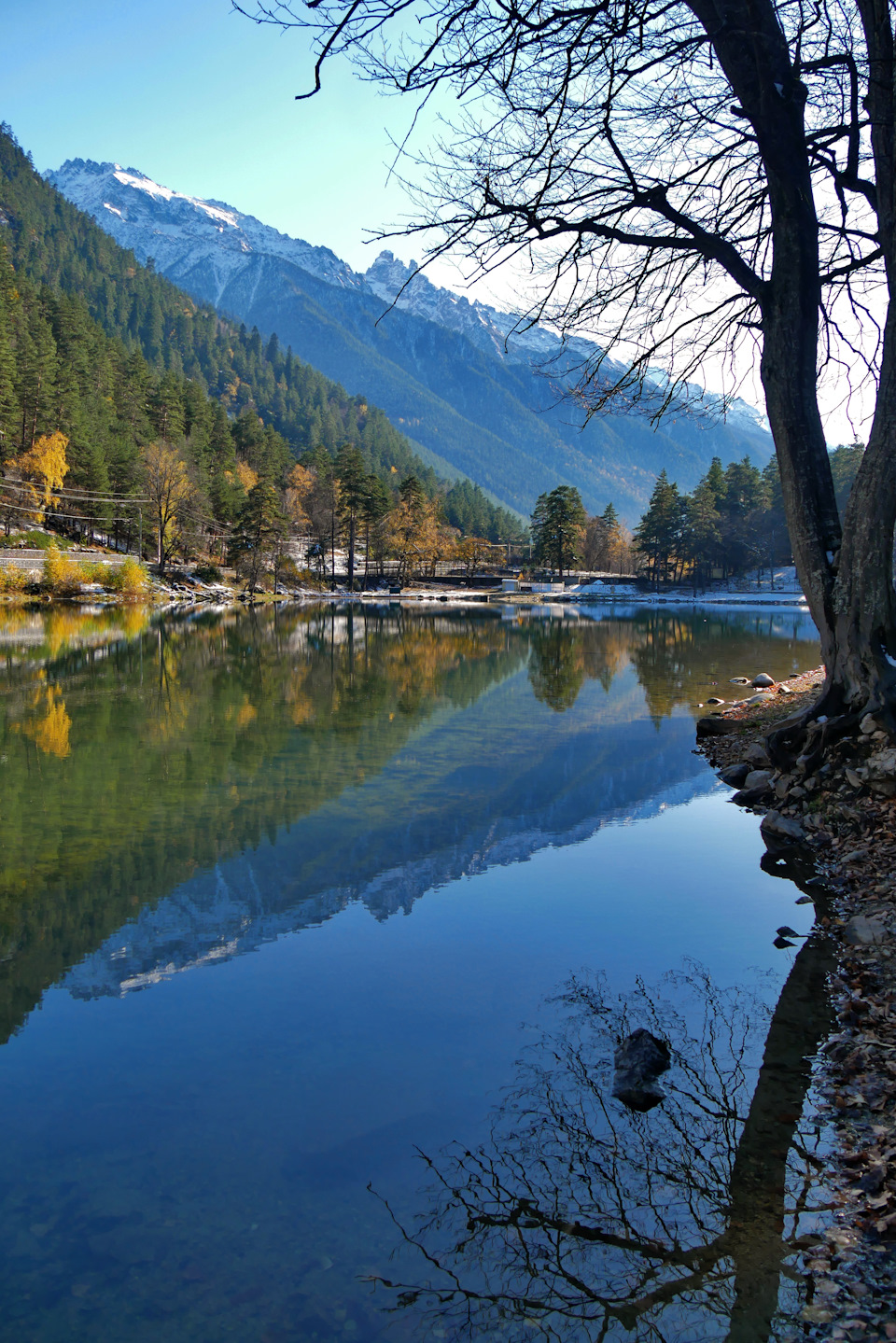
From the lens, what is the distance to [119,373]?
92250 mm

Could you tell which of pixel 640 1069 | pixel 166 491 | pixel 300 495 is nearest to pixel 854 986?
pixel 640 1069

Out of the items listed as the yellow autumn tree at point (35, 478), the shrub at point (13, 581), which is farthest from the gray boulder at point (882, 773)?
the yellow autumn tree at point (35, 478)

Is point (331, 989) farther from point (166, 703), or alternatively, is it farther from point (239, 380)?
point (239, 380)

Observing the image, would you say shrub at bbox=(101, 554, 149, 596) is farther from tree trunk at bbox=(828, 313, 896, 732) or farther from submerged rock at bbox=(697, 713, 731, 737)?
tree trunk at bbox=(828, 313, 896, 732)

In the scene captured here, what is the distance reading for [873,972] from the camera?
17.1ft

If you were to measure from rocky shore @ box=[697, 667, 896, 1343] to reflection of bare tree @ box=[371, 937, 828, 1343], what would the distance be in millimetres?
166

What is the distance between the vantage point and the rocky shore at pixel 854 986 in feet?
9.39

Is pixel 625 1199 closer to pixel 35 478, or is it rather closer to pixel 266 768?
pixel 266 768

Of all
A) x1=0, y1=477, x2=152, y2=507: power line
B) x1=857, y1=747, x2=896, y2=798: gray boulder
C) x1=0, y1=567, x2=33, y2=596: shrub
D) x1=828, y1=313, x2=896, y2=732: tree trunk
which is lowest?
x1=857, y1=747, x2=896, y2=798: gray boulder

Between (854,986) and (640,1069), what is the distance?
1.83 metres

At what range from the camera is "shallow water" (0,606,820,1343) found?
3.05 metres

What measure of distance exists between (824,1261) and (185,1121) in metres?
2.91

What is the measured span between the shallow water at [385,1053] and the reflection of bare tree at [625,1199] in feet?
0.04

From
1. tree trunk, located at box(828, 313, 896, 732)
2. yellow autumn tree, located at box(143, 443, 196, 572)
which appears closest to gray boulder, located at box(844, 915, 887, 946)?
tree trunk, located at box(828, 313, 896, 732)
